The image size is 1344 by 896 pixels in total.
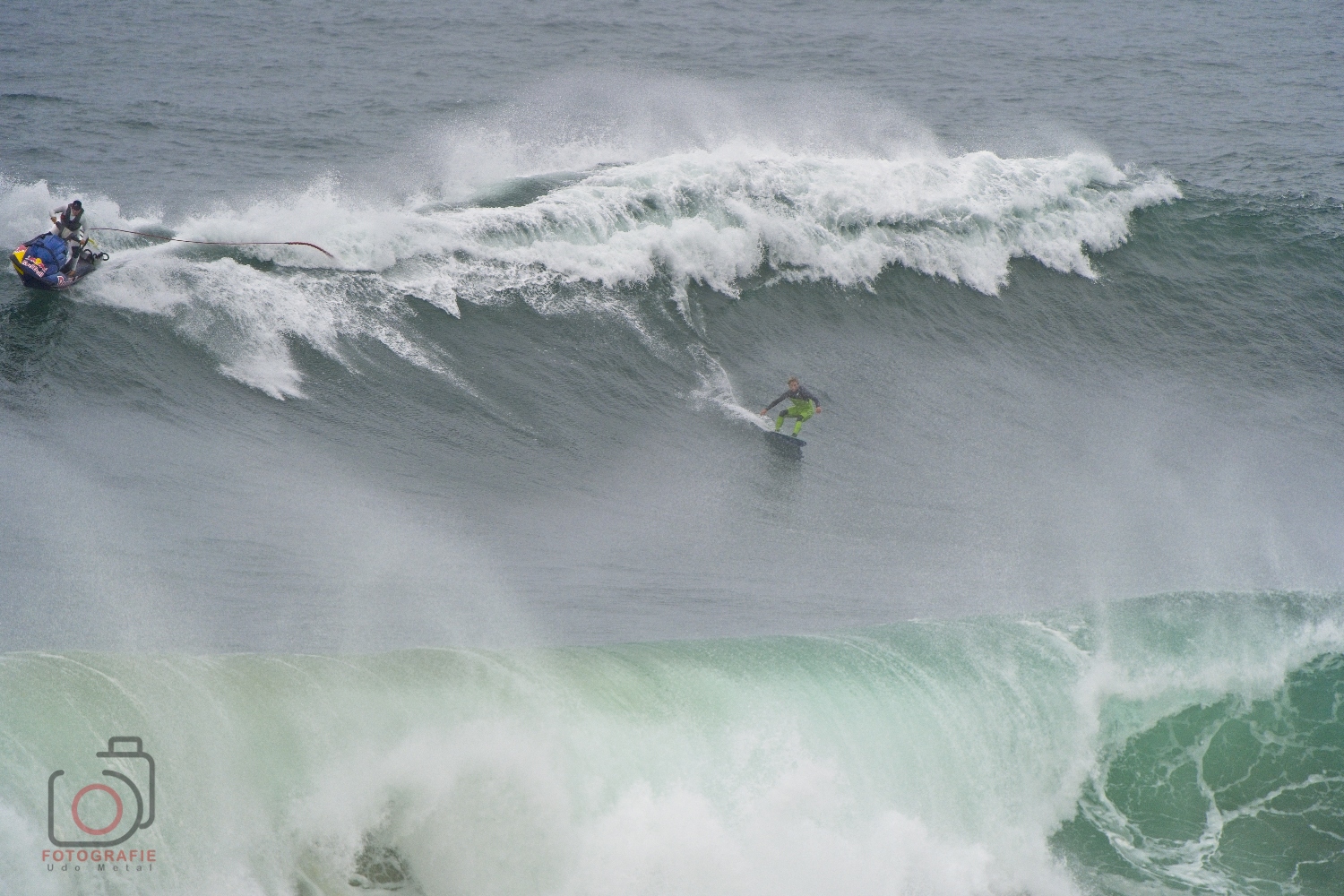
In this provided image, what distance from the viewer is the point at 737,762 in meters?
10.1

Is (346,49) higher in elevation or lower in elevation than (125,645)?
higher

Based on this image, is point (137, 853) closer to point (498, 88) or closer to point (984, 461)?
point (984, 461)

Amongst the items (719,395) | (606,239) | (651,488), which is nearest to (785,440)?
(719,395)

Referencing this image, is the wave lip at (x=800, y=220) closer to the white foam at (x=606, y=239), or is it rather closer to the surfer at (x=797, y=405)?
the white foam at (x=606, y=239)

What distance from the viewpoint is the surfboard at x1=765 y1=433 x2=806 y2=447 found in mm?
15914

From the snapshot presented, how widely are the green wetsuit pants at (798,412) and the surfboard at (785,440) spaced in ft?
0.32

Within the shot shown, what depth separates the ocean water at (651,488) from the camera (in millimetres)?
9438

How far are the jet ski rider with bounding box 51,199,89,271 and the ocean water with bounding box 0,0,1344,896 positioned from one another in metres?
0.48

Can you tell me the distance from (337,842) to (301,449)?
609cm

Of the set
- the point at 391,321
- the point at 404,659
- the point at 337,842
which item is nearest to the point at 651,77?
the point at 391,321

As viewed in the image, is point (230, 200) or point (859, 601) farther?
point (230, 200)

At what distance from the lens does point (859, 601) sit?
1305cm

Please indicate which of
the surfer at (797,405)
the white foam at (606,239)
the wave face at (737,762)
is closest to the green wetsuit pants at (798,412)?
the surfer at (797,405)

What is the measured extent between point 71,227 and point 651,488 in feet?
28.0
